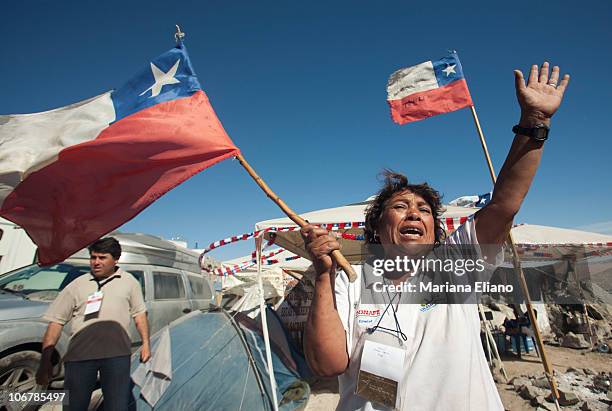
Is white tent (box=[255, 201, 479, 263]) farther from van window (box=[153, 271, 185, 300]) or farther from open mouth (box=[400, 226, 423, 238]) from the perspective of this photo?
open mouth (box=[400, 226, 423, 238])

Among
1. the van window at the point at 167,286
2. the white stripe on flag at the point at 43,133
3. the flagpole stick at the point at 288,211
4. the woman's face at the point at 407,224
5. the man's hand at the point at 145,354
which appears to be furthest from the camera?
the van window at the point at 167,286

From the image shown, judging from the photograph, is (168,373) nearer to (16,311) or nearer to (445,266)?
(16,311)

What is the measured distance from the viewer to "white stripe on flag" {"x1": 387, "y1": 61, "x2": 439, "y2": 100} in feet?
15.5

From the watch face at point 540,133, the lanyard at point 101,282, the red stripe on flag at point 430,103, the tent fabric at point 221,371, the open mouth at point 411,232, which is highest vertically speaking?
the red stripe on flag at point 430,103

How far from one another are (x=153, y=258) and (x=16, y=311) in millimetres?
2117

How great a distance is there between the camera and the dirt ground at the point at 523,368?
14.9 ft

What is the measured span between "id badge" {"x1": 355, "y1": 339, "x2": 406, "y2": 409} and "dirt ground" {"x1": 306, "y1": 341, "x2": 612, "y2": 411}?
3.90 metres

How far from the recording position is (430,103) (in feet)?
15.4

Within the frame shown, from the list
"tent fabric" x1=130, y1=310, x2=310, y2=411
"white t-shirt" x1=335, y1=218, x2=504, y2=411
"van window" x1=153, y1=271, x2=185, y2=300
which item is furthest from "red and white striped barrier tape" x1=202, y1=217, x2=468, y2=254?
"white t-shirt" x1=335, y1=218, x2=504, y2=411

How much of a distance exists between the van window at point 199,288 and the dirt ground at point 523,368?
3.47 metres

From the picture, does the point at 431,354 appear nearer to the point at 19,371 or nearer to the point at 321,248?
the point at 321,248

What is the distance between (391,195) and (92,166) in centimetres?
220

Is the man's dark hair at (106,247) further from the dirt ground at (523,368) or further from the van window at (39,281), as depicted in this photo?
the dirt ground at (523,368)

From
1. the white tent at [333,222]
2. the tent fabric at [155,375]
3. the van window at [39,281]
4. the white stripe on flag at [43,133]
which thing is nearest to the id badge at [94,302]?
the tent fabric at [155,375]
